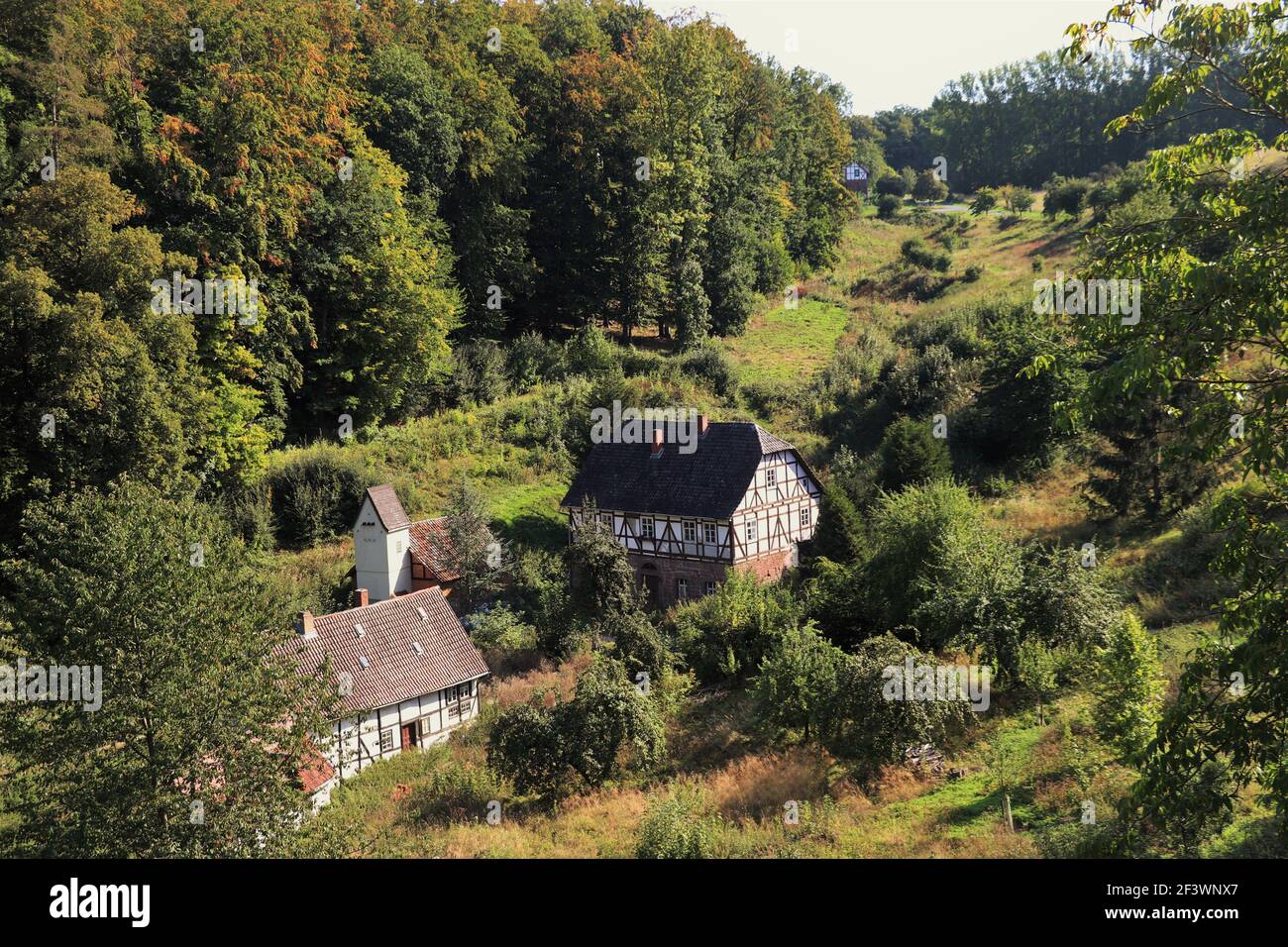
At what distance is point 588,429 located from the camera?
45281mm

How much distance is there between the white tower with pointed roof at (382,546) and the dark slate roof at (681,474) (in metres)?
6.90

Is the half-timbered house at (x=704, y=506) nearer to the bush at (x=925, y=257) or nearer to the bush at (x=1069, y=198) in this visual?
the bush at (x=925, y=257)

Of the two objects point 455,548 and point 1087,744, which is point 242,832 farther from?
point 455,548

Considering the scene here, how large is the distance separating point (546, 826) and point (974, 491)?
21.9 metres

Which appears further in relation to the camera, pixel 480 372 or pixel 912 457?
pixel 480 372

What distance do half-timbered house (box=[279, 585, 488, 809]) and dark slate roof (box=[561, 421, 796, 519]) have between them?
941cm

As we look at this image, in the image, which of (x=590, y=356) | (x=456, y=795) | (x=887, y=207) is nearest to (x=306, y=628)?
(x=456, y=795)

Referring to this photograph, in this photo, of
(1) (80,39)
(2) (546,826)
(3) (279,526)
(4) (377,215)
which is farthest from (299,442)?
(2) (546,826)

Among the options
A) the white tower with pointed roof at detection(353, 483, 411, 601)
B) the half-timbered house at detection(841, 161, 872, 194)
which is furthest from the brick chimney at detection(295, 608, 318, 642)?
the half-timbered house at detection(841, 161, 872, 194)

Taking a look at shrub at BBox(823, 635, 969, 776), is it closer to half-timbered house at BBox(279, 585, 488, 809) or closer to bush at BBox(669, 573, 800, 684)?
bush at BBox(669, 573, 800, 684)

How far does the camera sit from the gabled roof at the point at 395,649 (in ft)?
88.0

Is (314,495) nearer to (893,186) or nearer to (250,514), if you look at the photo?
(250,514)

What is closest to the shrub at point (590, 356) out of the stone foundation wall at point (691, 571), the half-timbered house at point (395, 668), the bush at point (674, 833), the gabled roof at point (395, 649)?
the stone foundation wall at point (691, 571)

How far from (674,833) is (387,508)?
20.4 m
